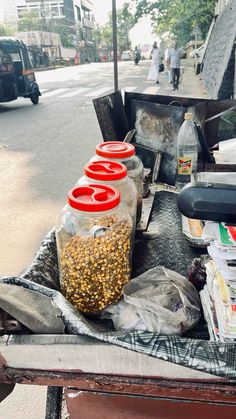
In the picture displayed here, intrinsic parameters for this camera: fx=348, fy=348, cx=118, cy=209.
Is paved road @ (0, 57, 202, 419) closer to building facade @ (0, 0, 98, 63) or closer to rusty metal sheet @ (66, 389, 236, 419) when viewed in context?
rusty metal sheet @ (66, 389, 236, 419)

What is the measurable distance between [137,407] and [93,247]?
0.40 meters

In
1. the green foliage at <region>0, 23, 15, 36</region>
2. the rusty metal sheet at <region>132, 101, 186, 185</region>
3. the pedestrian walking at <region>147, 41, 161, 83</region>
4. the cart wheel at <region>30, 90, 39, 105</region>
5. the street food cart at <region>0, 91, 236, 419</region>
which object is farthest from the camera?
the green foliage at <region>0, 23, 15, 36</region>

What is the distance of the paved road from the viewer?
2836mm

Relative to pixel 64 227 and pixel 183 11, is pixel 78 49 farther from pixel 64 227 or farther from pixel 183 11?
pixel 64 227

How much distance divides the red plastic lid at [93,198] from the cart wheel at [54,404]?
2.01 feet

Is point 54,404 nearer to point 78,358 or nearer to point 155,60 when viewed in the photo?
point 78,358

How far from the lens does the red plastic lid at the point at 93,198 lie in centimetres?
88

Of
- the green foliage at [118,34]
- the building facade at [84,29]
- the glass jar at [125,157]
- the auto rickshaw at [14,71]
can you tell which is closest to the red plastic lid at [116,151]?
the glass jar at [125,157]

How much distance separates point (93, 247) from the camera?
0.89 metres

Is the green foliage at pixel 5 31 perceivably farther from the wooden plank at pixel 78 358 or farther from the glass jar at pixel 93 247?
A: the wooden plank at pixel 78 358

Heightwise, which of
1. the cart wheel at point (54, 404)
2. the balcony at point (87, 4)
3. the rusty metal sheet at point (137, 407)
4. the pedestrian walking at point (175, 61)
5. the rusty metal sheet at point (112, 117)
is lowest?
the pedestrian walking at point (175, 61)

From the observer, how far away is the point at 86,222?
2.98 feet

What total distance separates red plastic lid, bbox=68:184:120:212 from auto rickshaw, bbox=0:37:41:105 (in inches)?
377

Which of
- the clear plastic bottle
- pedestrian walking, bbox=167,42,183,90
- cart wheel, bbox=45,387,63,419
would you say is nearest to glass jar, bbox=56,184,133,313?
cart wheel, bbox=45,387,63,419
